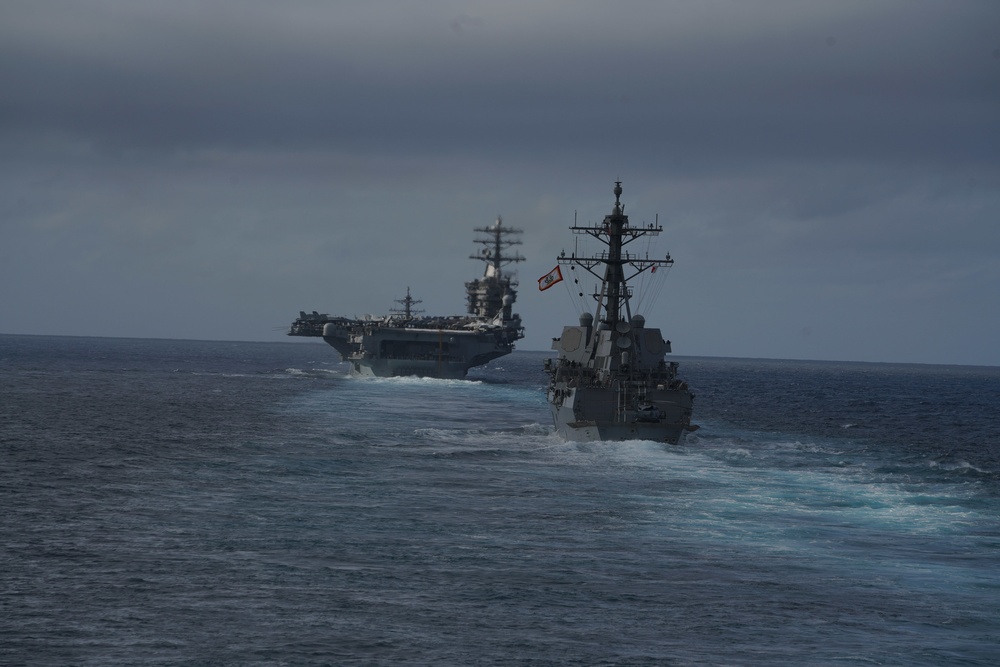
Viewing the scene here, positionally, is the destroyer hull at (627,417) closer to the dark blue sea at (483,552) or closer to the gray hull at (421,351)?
the dark blue sea at (483,552)

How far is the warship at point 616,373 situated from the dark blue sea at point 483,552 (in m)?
1.25

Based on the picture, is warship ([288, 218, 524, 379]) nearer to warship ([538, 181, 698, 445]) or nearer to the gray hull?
the gray hull

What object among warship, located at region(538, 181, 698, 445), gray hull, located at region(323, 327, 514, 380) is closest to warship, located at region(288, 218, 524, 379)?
gray hull, located at region(323, 327, 514, 380)

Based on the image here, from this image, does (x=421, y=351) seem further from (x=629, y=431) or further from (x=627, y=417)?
(x=627, y=417)

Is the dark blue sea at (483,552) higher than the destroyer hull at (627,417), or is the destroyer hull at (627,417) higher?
the destroyer hull at (627,417)

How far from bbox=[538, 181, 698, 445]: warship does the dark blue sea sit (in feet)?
4.09

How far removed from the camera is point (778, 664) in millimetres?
17359

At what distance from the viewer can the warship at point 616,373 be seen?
1884 inches

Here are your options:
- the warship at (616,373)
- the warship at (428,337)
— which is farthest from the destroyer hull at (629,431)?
the warship at (428,337)

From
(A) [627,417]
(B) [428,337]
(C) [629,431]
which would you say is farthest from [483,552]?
(B) [428,337]

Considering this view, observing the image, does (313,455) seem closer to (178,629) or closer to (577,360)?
(577,360)

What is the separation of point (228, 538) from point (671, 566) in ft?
34.5

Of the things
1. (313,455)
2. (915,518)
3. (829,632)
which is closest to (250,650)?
(829,632)

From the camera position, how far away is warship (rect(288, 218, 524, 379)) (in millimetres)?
120062
